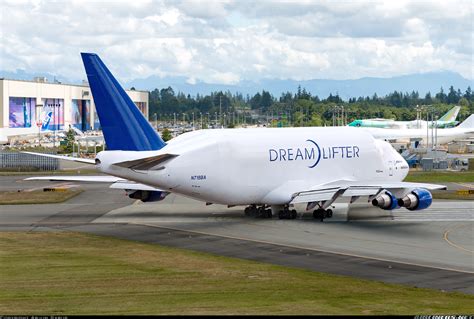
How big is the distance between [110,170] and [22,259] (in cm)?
883

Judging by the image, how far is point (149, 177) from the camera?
48031mm

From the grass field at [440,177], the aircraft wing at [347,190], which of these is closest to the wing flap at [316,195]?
the aircraft wing at [347,190]

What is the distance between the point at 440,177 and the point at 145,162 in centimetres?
4738

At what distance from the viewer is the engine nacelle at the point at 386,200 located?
51.7m

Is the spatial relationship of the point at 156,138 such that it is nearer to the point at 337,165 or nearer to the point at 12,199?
the point at 337,165

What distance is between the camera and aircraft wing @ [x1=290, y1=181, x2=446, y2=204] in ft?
166

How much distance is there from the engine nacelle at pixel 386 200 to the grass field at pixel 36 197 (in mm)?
26467

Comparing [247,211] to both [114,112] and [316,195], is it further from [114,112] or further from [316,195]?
[114,112]

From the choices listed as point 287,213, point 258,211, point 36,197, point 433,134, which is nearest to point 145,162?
point 258,211

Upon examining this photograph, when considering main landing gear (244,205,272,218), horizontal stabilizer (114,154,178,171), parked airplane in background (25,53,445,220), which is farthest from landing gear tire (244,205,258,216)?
horizontal stabilizer (114,154,178,171)

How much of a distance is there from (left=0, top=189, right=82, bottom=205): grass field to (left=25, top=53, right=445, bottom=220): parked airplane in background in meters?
9.00

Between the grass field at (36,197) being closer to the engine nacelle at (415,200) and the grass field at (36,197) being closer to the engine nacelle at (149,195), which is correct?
the engine nacelle at (149,195)

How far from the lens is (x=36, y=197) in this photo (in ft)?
227

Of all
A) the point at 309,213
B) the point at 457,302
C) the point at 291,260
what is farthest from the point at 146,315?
the point at 309,213
